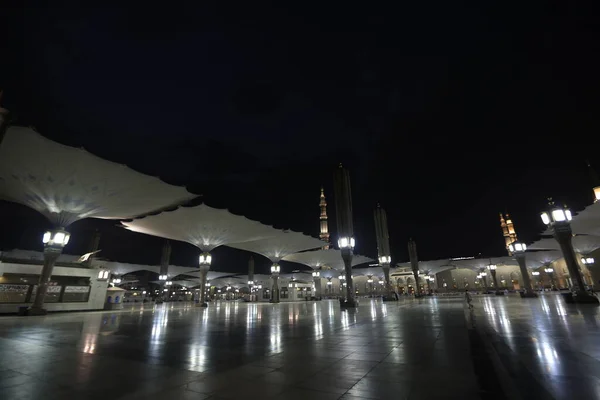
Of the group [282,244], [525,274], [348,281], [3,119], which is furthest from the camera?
[282,244]

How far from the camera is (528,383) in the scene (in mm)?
3205

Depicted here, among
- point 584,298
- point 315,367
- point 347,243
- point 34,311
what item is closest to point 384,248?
point 347,243

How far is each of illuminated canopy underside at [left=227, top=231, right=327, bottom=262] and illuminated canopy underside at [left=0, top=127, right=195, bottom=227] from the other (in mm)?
16797

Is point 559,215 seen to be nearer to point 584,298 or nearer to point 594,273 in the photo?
point 584,298

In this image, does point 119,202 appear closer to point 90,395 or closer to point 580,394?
point 90,395

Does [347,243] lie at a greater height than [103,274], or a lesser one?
greater

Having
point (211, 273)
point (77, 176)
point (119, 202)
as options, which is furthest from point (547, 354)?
point (211, 273)

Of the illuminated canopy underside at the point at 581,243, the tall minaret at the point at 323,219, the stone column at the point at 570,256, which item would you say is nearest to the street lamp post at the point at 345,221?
the stone column at the point at 570,256

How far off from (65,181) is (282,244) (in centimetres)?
2659

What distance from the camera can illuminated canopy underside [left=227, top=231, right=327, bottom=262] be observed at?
38.4 m

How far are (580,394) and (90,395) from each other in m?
5.12

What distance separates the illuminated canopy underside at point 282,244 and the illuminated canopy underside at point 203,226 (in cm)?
272

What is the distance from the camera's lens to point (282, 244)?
136 feet

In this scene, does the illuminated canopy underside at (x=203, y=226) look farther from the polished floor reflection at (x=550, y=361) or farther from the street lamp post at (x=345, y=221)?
the polished floor reflection at (x=550, y=361)
